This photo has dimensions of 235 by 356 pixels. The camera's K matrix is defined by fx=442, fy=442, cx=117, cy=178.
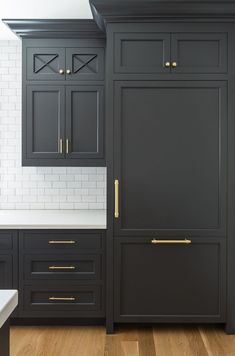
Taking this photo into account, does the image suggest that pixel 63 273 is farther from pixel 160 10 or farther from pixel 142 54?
pixel 160 10

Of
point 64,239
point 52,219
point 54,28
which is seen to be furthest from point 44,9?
point 64,239

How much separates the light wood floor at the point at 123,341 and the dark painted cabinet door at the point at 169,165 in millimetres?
804

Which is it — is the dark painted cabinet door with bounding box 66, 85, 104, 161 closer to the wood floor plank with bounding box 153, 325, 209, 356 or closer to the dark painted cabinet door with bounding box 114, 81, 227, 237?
the dark painted cabinet door with bounding box 114, 81, 227, 237

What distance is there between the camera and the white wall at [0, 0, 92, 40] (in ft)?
11.1

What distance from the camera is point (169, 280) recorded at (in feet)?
11.3

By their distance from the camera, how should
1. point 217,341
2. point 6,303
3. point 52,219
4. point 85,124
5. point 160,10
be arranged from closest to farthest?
1. point 6,303
2. point 160,10
3. point 217,341
4. point 52,219
5. point 85,124

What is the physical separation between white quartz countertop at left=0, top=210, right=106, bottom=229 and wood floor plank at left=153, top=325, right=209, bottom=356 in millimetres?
961

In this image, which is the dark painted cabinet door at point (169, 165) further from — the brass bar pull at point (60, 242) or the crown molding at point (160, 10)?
the crown molding at point (160, 10)

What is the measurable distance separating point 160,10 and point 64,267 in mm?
2098

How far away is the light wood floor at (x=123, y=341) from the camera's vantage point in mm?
3164

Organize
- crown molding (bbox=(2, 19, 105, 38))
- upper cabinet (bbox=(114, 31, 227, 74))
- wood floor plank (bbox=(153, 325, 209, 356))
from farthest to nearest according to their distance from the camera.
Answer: crown molding (bbox=(2, 19, 105, 38)), upper cabinet (bbox=(114, 31, 227, 74)), wood floor plank (bbox=(153, 325, 209, 356))

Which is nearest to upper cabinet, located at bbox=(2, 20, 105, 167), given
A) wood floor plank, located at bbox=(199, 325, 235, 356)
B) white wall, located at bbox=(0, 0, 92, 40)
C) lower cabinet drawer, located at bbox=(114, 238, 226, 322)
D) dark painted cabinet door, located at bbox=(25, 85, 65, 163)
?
dark painted cabinet door, located at bbox=(25, 85, 65, 163)

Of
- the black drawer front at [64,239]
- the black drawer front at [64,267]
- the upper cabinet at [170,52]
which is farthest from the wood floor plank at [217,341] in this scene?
the upper cabinet at [170,52]

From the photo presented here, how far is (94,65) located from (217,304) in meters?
2.23
